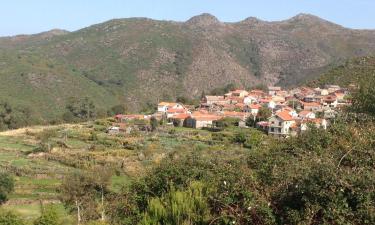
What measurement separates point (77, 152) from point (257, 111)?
23.8 metres

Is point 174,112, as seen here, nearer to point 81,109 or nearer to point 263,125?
point 263,125

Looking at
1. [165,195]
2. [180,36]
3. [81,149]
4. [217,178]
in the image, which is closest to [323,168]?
[217,178]

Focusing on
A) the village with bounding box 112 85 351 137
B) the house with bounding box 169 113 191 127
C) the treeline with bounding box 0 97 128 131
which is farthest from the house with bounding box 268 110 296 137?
the treeline with bounding box 0 97 128 131

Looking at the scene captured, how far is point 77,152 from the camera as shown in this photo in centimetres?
4066

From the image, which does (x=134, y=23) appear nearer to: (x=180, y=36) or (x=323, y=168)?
(x=180, y=36)

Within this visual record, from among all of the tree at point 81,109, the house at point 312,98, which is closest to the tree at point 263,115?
the house at point 312,98

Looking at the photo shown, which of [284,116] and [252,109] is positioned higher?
[284,116]

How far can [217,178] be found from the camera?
9898mm

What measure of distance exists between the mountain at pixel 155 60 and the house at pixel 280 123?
3781 centimetres

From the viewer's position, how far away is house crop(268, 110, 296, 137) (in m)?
46.2

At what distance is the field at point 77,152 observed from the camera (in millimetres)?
29438

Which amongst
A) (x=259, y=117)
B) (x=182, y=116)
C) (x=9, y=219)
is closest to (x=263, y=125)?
(x=259, y=117)

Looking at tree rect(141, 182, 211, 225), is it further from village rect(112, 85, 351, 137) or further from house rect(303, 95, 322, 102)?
house rect(303, 95, 322, 102)

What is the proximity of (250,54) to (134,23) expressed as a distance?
3512 centimetres
